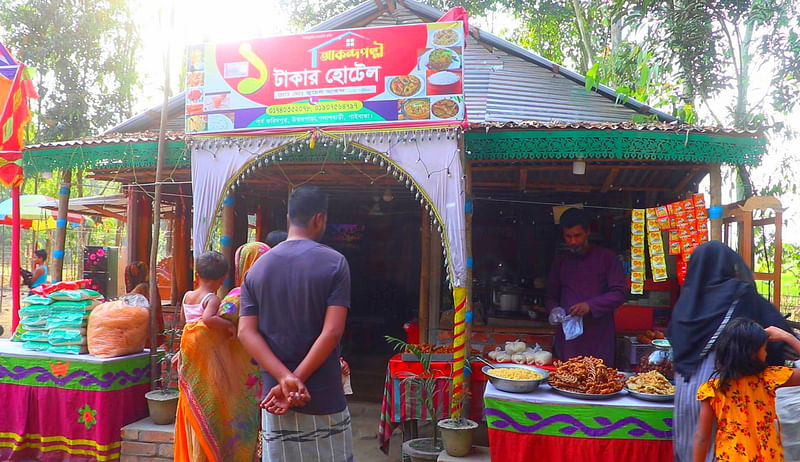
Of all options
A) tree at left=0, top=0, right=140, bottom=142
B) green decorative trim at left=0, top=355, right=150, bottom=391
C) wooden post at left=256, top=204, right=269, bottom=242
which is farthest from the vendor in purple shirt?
tree at left=0, top=0, right=140, bottom=142

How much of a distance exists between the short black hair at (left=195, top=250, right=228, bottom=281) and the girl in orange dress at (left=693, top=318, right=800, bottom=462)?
2.95m

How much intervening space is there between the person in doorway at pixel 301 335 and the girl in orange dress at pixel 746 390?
1928 millimetres

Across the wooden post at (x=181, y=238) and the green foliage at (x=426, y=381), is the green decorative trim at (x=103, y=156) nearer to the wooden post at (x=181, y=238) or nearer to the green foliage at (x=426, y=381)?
the green foliage at (x=426, y=381)

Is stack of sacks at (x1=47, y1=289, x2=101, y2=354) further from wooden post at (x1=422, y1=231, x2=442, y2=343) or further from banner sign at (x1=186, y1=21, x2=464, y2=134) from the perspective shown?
wooden post at (x1=422, y1=231, x2=442, y2=343)

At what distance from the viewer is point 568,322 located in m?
4.86

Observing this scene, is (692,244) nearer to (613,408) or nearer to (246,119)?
(613,408)

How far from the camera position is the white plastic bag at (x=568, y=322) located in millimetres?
4809

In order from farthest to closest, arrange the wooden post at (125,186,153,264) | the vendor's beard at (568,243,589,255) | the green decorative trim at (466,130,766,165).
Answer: the wooden post at (125,186,153,264), the vendor's beard at (568,243,589,255), the green decorative trim at (466,130,766,165)

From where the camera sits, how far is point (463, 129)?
4.19m

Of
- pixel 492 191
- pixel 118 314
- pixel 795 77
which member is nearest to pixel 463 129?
pixel 118 314

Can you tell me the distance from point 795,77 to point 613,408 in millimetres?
7037

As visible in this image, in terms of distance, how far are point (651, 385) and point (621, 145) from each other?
6.37 ft

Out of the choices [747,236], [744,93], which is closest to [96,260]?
[747,236]

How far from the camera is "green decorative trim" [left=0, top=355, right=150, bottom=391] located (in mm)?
4352
